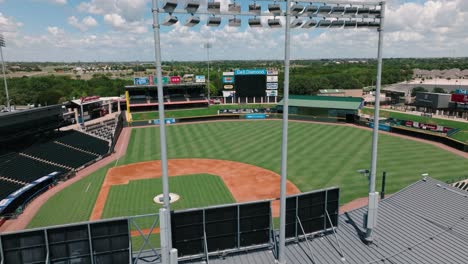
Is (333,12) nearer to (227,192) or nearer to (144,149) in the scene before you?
(227,192)

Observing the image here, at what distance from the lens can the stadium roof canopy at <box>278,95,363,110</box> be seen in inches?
2703

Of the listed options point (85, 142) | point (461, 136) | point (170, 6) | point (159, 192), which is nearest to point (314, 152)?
point (159, 192)

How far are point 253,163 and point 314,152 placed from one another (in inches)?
371

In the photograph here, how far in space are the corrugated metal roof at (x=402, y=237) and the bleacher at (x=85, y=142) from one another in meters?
36.4

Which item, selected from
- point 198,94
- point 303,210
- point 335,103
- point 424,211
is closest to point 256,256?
point 303,210

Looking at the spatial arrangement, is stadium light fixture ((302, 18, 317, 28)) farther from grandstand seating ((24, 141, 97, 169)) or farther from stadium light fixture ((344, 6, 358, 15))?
grandstand seating ((24, 141, 97, 169))

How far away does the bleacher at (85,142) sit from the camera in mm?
43075

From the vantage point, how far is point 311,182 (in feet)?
103

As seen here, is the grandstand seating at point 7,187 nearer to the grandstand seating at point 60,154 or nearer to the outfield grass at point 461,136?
the grandstand seating at point 60,154

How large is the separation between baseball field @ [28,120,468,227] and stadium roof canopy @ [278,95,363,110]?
33.9 feet

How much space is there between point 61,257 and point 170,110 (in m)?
66.3

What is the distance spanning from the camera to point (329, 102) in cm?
7269

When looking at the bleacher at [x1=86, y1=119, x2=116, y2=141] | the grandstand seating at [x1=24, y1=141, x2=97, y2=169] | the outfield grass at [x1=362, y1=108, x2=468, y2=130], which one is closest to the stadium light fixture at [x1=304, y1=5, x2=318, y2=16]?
the grandstand seating at [x1=24, y1=141, x2=97, y2=169]

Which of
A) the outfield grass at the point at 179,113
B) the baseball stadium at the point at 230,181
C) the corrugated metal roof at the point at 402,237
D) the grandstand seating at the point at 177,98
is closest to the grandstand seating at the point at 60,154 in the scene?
the baseball stadium at the point at 230,181
